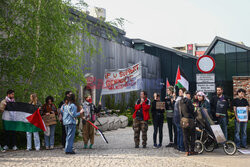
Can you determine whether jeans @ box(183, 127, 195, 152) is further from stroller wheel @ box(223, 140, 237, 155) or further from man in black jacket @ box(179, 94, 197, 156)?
stroller wheel @ box(223, 140, 237, 155)

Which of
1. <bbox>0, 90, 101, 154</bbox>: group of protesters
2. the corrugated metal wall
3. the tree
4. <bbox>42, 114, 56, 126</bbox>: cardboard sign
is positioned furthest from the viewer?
the corrugated metal wall

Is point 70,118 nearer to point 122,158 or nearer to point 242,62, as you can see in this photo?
point 122,158

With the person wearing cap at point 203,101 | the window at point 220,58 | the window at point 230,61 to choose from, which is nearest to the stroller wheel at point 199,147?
the person wearing cap at point 203,101

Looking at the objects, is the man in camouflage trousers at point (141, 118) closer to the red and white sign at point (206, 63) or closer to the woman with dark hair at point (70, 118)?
the red and white sign at point (206, 63)

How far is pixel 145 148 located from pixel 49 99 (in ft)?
12.2

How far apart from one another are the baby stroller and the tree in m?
4.93

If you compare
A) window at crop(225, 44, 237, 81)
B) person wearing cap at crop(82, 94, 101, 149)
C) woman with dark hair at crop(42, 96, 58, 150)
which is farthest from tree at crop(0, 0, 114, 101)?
window at crop(225, 44, 237, 81)

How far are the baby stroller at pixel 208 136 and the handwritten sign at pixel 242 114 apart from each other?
1460 mm

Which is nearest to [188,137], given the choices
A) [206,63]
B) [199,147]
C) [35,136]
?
[199,147]

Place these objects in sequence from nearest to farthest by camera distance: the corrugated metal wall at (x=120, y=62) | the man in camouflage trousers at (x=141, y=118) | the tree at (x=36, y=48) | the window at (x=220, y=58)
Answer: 1. the man in camouflage trousers at (x=141, y=118)
2. the tree at (x=36, y=48)
3. the corrugated metal wall at (x=120, y=62)
4. the window at (x=220, y=58)

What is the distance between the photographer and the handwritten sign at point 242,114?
478 inches

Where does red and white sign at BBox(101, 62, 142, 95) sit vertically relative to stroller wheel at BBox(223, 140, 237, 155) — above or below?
above

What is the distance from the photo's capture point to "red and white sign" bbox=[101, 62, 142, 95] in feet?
53.5

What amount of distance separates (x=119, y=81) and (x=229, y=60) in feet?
96.0
